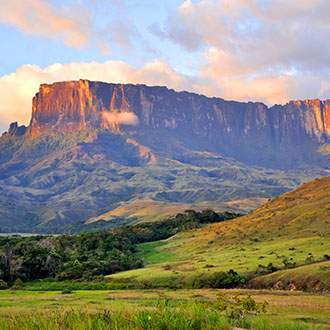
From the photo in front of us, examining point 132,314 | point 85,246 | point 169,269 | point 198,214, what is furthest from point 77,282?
point 198,214

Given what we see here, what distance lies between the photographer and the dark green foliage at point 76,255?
99.8 metres

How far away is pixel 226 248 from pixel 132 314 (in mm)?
93367

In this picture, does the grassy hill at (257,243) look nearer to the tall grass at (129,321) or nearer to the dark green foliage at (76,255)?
the dark green foliage at (76,255)

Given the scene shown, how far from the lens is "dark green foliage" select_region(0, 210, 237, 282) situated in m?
99.8

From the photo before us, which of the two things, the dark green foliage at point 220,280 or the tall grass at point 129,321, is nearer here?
the tall grass at point 129,321

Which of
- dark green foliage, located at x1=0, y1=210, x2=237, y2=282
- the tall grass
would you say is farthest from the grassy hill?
the tall grass

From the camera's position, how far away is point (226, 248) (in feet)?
342

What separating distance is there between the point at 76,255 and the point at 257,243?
126 feet

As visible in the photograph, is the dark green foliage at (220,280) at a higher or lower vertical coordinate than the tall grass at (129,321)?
lower

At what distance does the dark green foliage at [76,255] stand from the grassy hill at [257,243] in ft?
19.5

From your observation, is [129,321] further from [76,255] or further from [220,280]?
[76,255]

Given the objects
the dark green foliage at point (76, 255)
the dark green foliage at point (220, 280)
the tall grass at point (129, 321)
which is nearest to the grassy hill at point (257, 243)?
the dark green foliage at point (220, 280)

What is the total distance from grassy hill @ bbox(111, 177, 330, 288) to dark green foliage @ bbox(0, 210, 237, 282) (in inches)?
234

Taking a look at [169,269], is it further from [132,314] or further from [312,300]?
[132,314]
